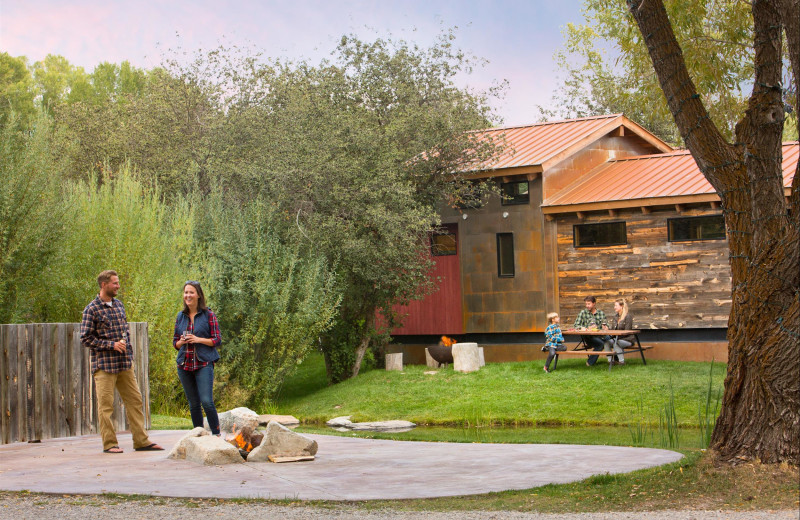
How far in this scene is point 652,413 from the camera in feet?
51.5

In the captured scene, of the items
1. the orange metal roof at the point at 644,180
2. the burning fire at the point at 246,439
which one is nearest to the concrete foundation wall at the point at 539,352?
the orange metal roof at the point at 644,180

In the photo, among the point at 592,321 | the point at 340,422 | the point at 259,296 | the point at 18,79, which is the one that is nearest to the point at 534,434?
the point at 340,422

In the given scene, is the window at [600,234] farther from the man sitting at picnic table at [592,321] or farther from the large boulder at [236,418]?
the large boulder at [236,418]

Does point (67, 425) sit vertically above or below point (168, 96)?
below

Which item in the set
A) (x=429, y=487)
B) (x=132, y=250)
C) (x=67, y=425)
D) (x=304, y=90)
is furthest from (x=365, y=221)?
(x=429, y=487)

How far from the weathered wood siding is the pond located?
572 centimetres

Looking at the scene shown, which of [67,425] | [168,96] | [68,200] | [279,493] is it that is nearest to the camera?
[279,493]

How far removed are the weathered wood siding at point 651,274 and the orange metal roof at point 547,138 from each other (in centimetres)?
172

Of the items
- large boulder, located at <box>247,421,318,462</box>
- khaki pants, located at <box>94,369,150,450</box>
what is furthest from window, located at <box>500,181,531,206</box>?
large boulder, located at <box>247,421,318,462</box>

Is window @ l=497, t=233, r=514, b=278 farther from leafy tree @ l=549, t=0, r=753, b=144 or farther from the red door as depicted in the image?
leafy tree @ l=549, t=0, r=753, b=144

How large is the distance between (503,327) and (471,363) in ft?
7.42

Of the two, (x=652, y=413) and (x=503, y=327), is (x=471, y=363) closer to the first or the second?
(x=503, y=327)

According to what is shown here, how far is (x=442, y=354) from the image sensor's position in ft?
71.6

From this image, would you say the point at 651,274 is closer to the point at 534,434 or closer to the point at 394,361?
the point at 394,361
